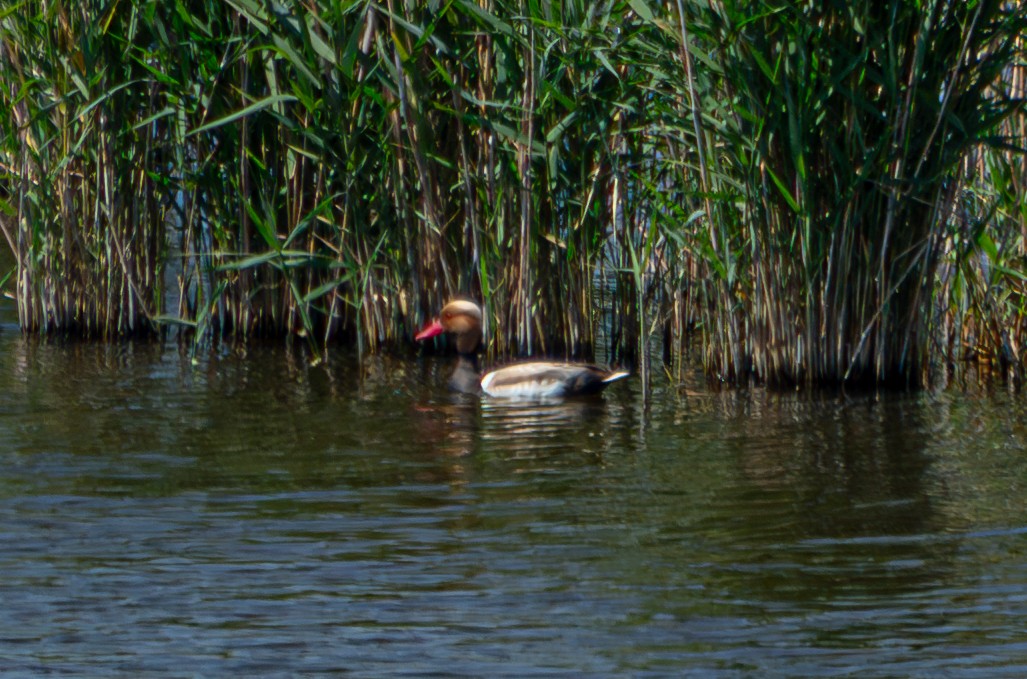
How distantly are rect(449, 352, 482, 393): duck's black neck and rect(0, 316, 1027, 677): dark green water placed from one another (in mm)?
208

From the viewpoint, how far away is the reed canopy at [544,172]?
8094mm

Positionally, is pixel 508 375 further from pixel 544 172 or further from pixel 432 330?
pixel 544 172

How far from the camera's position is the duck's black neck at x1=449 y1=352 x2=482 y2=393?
913cm

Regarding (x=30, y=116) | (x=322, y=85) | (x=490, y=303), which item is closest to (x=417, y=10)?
Answer: (x=322, y=85)

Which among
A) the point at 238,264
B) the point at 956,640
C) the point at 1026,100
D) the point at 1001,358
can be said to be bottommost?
the point at 956,640

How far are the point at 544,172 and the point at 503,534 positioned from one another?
366 cm

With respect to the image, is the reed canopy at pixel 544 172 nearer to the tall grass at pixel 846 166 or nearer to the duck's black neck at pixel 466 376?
the tall grass at pixel 846 166

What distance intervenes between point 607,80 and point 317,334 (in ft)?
9.13

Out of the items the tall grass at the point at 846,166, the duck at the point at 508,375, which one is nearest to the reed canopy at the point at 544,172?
the tall grass at the point at 846,166

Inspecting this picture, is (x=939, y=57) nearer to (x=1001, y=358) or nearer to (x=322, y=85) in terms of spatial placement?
(x=1001, y=358)

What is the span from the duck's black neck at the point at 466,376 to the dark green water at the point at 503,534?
0.68 feet

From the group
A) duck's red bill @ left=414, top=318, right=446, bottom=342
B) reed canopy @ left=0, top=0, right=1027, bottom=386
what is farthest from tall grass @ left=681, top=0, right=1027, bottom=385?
duck's red bill @ left=414, top=318, right=446, bottom=342

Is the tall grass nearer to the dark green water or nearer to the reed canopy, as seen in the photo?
the reed canopy

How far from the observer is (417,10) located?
894cm
